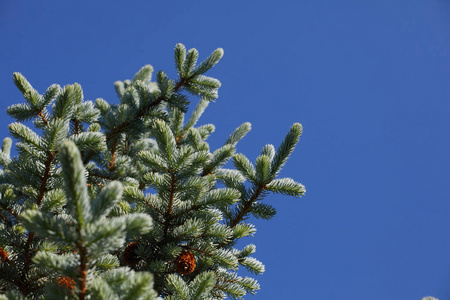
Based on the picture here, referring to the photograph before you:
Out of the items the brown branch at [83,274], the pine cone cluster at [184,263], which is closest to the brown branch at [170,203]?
the pine cone cluster at [184,263]

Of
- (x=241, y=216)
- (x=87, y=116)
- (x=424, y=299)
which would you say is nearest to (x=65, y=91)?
(x=87, y=116)

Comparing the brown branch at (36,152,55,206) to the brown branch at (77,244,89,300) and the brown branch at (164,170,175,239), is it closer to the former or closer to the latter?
the brown branch at (164,170,175,239)

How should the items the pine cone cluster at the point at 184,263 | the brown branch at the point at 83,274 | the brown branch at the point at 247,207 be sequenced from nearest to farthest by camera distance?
the brown branch at the point at 83,274 < the pine cone cluster at the point at 184,263 < the brown branch at the point at 247,207

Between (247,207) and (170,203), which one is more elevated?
(247,207)

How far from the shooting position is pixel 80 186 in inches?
58.0

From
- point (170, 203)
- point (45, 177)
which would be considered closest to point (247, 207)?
point (170, 203)

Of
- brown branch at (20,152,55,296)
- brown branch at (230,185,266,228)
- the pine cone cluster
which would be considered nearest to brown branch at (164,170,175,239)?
the pine cone cluster

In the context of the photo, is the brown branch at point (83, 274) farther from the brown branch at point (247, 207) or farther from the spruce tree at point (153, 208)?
the brown branch at point (247, 207)

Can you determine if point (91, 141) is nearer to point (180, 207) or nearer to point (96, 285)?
point (180, 207)

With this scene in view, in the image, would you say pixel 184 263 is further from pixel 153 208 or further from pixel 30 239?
pixel 30 239

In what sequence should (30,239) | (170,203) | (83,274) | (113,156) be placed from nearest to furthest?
(83,274) → (30,239) → (170,203) → (113,156)

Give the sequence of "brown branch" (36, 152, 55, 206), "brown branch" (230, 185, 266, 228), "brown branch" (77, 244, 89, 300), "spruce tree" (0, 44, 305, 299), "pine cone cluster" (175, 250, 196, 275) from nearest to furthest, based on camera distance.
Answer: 1. "brown branch" (77, 244, 89, 300)
2. "spruce tree" (0, 44, 305, 299)
3. "brown branch" (36, 152, 55, 206)
4. "pine cone cluster" (175, 250, 196, 275)
5. "brown branch" (230, 185, 266, 228)

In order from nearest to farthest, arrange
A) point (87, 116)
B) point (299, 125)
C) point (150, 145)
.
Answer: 1. point (299, 125)
2. point (87, 116)
3. point (150, 145)

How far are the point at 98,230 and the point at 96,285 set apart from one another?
278 millimetres
